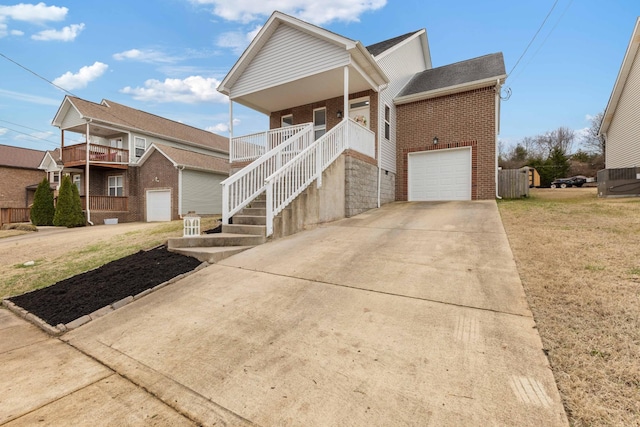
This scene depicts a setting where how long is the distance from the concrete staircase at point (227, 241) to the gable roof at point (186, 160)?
12.6 meters

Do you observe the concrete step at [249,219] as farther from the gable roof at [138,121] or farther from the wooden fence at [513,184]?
the gable roof at [138,121]

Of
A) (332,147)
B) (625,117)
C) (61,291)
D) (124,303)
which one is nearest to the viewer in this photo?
(124,303)

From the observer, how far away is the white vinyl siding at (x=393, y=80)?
1090 cm

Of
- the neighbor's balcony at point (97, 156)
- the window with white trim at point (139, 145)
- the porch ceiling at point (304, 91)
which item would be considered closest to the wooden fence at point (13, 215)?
the neighbor's balcony at point (97, 156)

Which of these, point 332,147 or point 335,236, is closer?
point 335,236

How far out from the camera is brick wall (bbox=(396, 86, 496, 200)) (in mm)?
10406

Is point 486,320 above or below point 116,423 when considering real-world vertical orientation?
above

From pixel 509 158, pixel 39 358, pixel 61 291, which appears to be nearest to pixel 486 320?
pixel 39 358

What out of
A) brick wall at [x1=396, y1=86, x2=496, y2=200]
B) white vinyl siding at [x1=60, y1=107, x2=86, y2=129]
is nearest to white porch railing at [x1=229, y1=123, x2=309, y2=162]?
brick wall at [x1=396, y1=86, x2=496, y2=200]

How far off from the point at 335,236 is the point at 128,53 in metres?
17.3

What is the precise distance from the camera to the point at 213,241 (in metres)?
5.90

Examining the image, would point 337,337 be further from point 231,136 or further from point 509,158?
point 509,158

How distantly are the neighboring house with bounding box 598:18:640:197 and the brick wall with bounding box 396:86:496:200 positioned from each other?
5.21 meters

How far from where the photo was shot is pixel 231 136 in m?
11.2
